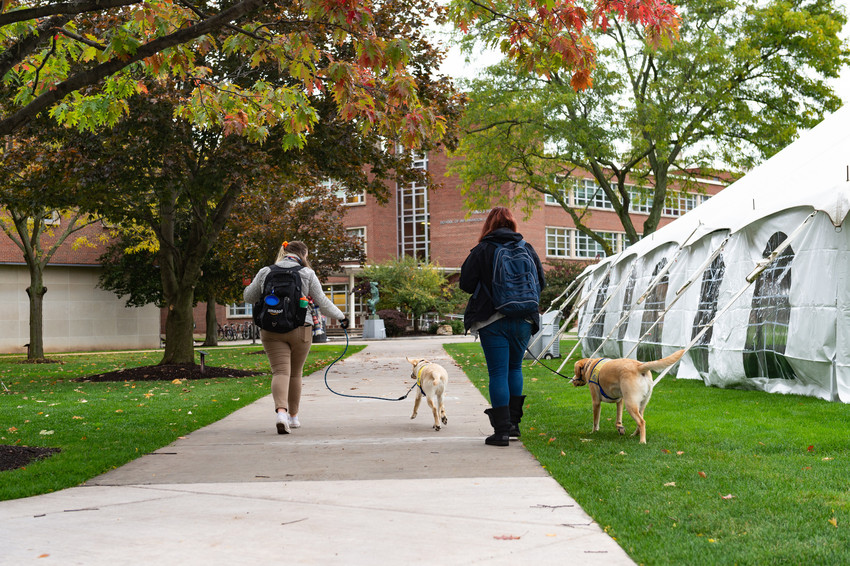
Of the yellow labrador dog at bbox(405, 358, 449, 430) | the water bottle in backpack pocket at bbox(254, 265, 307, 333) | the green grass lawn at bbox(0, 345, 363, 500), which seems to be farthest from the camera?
the yellow labrador dog at bbox(405, 358, 449, 430)

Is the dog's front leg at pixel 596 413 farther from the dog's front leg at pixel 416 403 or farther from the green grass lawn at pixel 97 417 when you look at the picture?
the green grass lawn at pixel 97 417

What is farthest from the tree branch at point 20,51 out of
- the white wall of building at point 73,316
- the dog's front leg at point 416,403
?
the white wall of building at point 73,316

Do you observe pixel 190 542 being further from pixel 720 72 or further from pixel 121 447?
pixel 720 72

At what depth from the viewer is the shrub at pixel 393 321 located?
148 ft

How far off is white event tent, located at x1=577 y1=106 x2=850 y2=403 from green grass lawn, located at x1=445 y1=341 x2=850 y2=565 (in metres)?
0.84

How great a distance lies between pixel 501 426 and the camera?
22.6 ft

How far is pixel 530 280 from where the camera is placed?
6926 mm

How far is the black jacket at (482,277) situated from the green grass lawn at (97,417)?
10.1 feet

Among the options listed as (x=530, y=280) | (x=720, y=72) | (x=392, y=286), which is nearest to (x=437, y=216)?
(x=392, y=286)

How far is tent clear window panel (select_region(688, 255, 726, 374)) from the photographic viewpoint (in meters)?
12.6

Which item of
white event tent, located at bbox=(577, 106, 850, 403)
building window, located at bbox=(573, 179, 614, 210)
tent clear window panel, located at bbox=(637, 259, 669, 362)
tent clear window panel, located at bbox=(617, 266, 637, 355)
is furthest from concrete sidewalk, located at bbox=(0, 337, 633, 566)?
building window, located at bbox=(573, 179, 614, 210)

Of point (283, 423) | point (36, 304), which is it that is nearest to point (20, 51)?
point (283, 423)

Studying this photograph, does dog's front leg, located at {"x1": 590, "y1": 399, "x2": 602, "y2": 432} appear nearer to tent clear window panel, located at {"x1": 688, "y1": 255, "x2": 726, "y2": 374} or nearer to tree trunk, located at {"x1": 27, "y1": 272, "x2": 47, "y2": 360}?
tent clear window panel, located at {"x1": 688, "y1": 255, "x2": 726, "y2": 374}

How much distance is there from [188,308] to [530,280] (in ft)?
37.4
